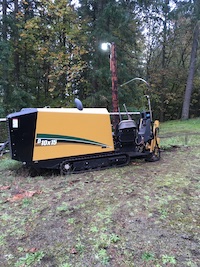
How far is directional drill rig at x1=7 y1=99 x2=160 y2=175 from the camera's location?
4227 mm

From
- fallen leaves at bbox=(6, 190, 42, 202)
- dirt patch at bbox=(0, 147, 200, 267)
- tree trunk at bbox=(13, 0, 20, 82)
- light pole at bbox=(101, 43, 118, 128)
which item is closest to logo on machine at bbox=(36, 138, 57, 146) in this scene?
dirt patch at bbox=(0, 147, 200, 267)

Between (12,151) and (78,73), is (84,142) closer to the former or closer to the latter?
(12,151)

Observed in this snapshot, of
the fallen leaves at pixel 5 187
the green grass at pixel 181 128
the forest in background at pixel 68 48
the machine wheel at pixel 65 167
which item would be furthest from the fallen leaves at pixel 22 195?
the green grass at pixel 181 128

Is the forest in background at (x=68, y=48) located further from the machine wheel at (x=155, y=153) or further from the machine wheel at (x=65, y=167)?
the machine wheel at (x=65, y=167)

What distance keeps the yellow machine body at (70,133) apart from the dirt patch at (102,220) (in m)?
0.50

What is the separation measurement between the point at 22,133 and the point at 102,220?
225 cm

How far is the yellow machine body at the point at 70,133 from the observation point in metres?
4.30

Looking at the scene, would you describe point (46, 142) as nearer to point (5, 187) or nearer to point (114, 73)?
point (5, 187)

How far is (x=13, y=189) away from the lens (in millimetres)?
3770

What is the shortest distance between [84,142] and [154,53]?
1356 centimetres

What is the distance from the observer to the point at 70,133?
14.8 ft

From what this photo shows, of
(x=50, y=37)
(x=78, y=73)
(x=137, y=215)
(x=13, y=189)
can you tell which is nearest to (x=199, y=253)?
(x=137, y=215)

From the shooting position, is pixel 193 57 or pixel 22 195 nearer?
pixel 22 195

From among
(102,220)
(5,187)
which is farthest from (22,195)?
(102,220)
